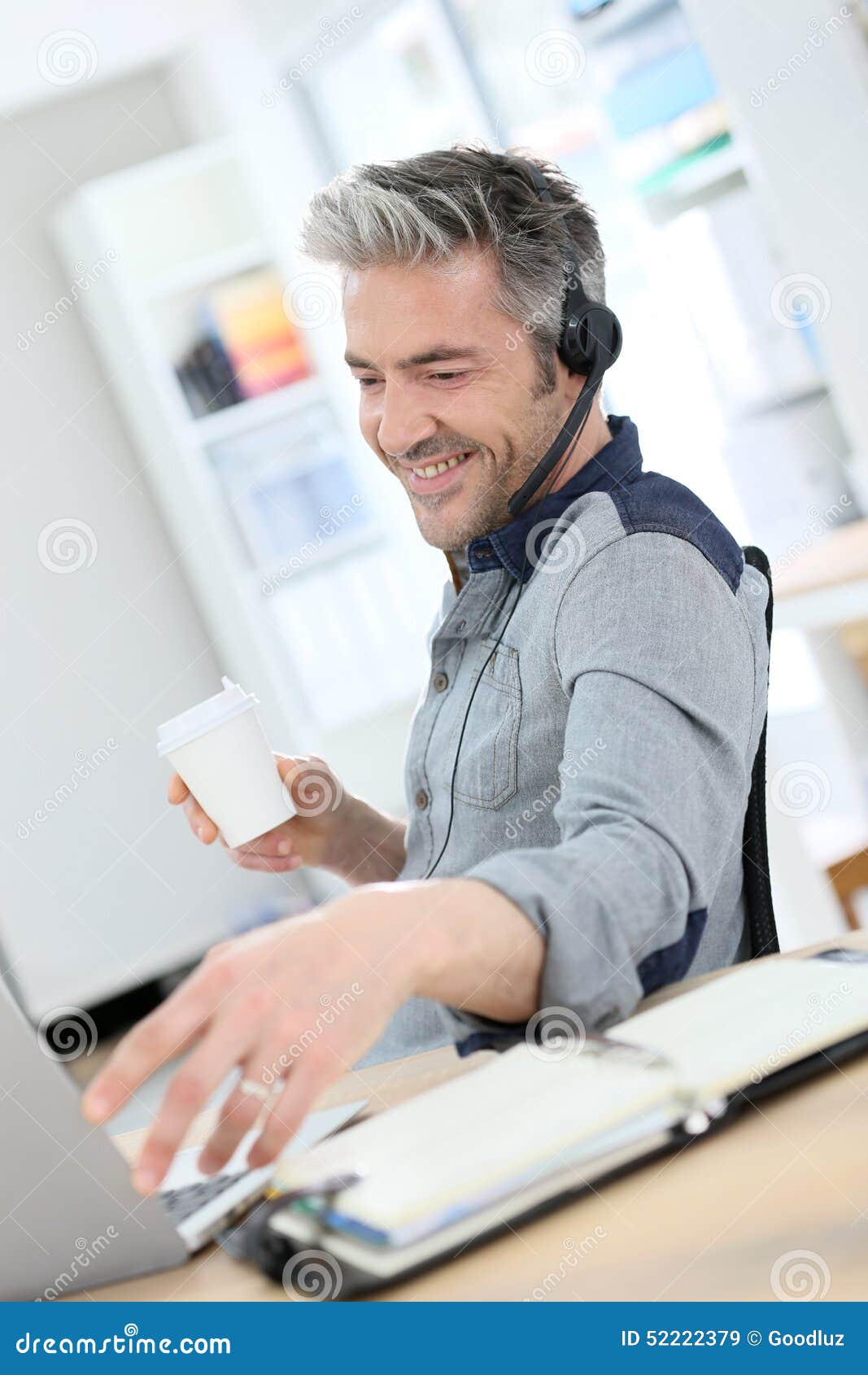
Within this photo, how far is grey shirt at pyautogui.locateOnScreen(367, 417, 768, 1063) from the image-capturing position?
31.9 inches

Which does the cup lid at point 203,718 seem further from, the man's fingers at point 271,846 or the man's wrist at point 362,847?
the man's wrist at point 362,847

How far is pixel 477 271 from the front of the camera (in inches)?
46.7

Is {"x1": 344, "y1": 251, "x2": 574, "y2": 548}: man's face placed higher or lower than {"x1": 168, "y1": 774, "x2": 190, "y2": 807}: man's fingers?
higher

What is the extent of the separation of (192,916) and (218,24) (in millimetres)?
2681

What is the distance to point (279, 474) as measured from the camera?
401 cm

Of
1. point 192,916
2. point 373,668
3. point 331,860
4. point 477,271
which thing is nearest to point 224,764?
point 331,860

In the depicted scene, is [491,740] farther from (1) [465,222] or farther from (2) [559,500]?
(1) [465,222]

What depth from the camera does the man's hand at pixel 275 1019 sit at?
0.60 m

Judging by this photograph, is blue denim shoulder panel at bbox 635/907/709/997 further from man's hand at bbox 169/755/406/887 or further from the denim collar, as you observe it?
man's hand at bbox 169/755/406/887

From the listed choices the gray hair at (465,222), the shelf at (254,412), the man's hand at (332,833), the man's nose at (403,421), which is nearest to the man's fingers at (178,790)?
the man's hand at (332,833)

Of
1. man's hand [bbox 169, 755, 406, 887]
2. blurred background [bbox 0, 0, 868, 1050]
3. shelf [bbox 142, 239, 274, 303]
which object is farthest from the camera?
shelf [bbox 142, 239, 274, 303]

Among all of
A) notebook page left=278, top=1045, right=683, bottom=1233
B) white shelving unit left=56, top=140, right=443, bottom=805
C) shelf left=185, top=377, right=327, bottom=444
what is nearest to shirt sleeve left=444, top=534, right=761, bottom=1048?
notebook page left=278, top=1045, right=683, bottom=1233

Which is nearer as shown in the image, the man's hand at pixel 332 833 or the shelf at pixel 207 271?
the man's hand at pixel 332 833

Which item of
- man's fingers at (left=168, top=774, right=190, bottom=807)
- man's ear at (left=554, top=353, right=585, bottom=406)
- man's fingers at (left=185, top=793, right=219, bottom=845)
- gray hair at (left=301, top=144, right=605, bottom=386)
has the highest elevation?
gray hair at (left=301, top=144, right=605, bottom=386)
